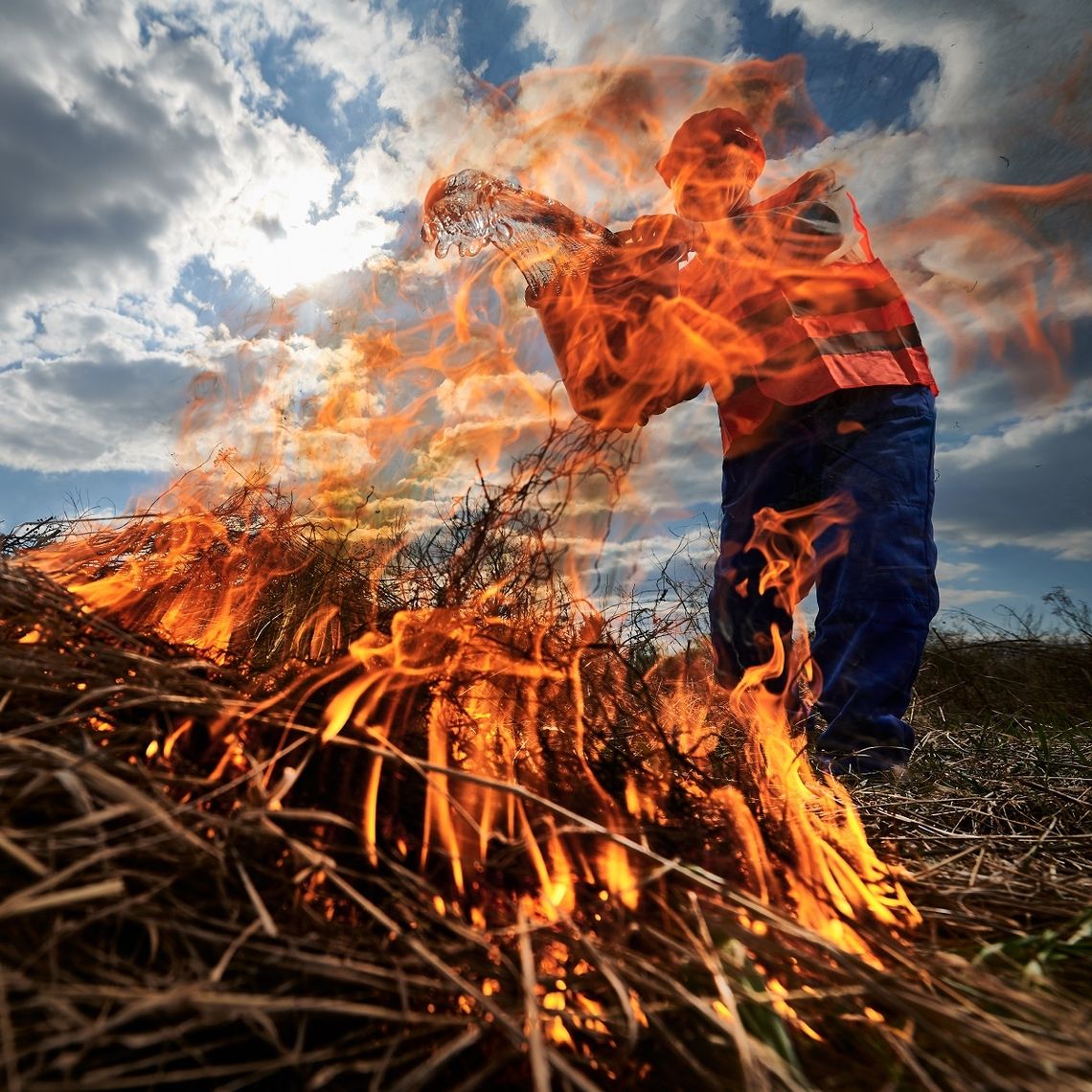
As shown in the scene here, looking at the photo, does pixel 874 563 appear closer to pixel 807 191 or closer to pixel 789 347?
pixel 789 347

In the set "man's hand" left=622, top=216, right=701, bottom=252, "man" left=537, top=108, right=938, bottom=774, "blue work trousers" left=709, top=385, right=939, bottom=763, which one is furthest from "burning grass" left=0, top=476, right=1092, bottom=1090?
"man's hand" left=622, top=216, right=701, bottom=252

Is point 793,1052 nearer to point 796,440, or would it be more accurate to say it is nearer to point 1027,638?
point 796,440

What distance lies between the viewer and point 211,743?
134 cm

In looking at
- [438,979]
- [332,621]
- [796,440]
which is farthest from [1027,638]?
[438,979]

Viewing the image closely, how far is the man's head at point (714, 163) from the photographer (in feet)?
12.1

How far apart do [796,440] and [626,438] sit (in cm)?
139

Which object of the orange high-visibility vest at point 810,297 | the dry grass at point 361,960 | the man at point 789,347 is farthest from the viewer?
the orange high-visibility vest at point 810,297

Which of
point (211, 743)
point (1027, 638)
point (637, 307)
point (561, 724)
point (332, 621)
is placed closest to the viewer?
point (211, 743)

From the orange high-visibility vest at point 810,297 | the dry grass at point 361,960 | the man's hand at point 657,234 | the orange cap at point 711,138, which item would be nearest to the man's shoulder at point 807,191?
the orange high-visibility vest at point 810,297

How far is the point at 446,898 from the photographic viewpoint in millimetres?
1163

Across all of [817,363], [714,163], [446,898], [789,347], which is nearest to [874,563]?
[817,363]

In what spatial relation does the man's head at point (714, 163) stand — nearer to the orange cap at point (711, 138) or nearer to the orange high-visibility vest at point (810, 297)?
the orange cap at point (711, 138)

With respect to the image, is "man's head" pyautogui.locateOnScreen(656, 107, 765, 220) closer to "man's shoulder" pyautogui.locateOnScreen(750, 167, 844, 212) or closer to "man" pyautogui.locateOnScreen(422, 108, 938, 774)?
"man" pyautogui.locateOnScreen(422, 108, 938, 774)

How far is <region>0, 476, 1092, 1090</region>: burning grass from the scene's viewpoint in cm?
88
